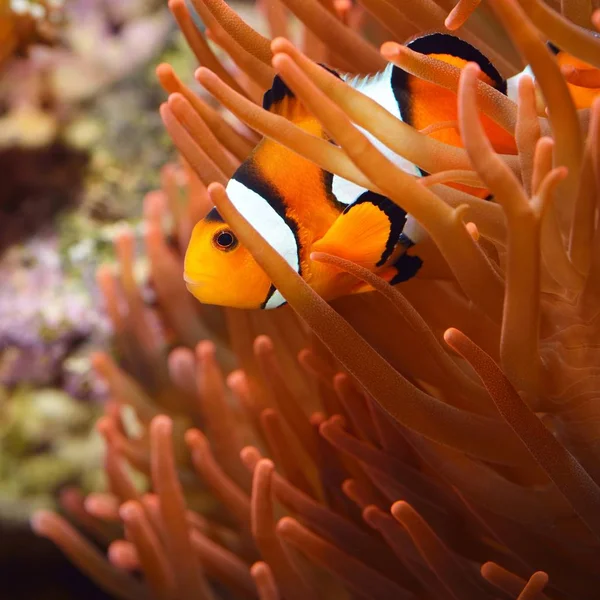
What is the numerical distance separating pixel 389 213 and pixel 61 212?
108 cm

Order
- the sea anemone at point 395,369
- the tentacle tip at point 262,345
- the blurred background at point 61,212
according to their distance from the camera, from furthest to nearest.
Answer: the blurred background at point 61,212 → the tentacle tip at point 262,345 → the sea anemone at point 395,369

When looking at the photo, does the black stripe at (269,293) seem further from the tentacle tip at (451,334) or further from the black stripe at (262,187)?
the tentacle tip at (451,334)

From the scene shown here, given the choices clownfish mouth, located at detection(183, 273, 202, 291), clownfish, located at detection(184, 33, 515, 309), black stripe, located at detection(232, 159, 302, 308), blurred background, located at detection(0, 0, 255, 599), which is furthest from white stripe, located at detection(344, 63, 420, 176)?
blurred background, located at detection(0, 0, 255, 599)

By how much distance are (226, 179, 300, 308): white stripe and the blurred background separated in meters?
0.77

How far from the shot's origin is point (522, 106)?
1.71ft

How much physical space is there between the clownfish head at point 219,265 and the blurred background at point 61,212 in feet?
2.46

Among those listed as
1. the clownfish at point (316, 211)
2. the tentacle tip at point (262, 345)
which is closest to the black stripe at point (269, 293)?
the clownfish at point (316, 211)

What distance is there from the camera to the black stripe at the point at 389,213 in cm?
63

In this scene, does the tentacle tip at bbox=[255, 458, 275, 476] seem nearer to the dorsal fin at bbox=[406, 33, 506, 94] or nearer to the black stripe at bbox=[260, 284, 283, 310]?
the black stripe at bbox=[260, 284, 283, 310]

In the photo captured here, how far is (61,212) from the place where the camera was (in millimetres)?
1528

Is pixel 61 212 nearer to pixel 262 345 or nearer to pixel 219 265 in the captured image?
pixel 262 345

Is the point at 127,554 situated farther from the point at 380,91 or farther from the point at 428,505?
the point at 380,91

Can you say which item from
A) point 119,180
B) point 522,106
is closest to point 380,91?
point 522,106

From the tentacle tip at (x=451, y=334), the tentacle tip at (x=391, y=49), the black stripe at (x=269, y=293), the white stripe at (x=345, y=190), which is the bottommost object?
the tentacle tip at (x=451, y=334)
